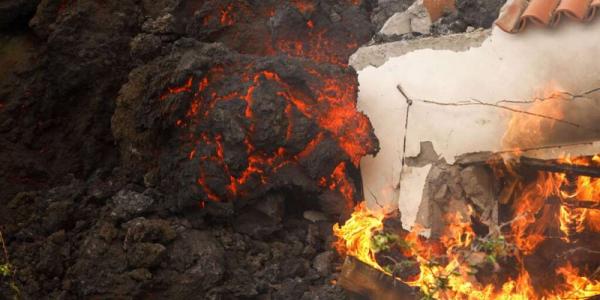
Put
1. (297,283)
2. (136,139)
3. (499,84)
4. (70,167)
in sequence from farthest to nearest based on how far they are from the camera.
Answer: (70,167) < (136,139) < (499,84) < (297,283)

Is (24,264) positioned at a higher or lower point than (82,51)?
lower

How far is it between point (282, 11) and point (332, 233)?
289cm

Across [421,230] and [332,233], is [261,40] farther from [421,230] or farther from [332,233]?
[421,230]

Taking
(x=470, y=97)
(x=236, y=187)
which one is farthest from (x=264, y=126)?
(x=470, y=97)

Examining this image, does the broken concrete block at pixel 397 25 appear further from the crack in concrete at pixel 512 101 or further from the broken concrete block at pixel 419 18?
the crack in concrete at pixel 512 101

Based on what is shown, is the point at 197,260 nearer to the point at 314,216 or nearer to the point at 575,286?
the point at 314,216

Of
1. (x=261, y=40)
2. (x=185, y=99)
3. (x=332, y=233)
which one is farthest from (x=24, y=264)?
(x=261, y=40)

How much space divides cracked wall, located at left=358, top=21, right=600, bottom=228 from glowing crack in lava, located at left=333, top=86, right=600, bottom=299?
0.18m

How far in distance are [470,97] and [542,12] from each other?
1080 millimetres

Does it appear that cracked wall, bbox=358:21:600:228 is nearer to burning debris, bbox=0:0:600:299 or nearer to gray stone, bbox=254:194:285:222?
burning debris, bbox=0:0:600:299

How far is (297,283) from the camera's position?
5371 millimetres

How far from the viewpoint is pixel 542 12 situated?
549 centimetres

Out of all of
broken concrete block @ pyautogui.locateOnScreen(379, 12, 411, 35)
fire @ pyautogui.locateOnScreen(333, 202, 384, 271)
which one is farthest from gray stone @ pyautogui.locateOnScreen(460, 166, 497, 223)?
broken concrete block @ pyautogui.locateOnScreen(379, 12, 411, 35)

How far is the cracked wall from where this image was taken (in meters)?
5.35
